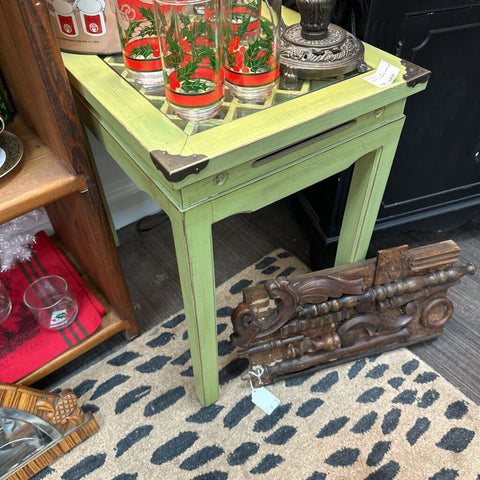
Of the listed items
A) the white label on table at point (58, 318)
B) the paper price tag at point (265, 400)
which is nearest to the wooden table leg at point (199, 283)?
the paper price tag at point (265, 400)

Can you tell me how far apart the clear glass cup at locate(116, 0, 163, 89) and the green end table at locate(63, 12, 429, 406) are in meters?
0.03

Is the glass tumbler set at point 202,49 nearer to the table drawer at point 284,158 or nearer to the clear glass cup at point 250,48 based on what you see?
the clear glass cup at point 250,48

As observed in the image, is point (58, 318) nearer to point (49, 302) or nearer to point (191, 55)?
point (49, 302)

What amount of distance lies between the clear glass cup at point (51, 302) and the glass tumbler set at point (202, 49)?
0.59 metres

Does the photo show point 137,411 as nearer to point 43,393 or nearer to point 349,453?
point 43,393

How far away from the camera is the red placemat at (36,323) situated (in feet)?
3.46

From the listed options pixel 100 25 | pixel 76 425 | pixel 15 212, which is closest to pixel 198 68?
pixel 100 25

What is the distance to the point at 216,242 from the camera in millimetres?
1493

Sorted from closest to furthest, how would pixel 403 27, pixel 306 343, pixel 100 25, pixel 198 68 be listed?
pixel 198 68
pixel 100 25
pixel 403 27
pixel 306 343

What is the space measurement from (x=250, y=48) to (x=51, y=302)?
0.78 metres

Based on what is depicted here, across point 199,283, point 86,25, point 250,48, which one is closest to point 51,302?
point 199,283

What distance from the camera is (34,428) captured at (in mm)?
975

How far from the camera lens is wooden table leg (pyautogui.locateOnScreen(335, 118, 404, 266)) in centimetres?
93

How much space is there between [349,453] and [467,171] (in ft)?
2.61
